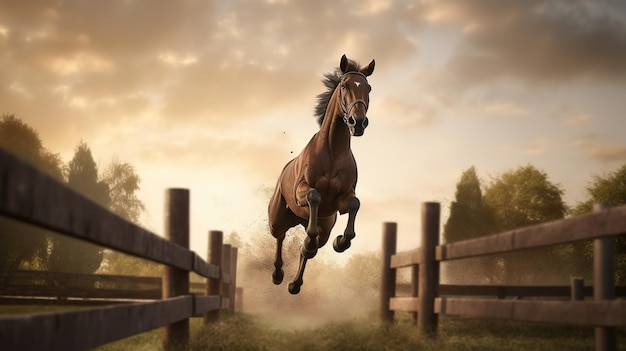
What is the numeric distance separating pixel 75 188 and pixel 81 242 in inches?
146

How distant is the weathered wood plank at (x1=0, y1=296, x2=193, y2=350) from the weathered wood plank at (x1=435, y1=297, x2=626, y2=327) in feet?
8.89

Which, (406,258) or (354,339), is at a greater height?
(406,258)

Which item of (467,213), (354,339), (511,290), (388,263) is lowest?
(354,339)

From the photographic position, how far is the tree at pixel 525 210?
27.8 metres

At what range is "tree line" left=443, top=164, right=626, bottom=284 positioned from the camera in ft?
89.9

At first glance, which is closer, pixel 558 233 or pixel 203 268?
pixel 558 233

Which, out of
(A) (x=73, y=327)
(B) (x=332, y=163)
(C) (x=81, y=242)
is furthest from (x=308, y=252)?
(C) (x=81, y=242)

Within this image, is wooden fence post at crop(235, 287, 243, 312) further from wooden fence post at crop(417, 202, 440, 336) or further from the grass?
wooden fence post at crop(417, 202, 440, 336)

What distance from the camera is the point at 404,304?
30.6 feet

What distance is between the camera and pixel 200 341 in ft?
25.7

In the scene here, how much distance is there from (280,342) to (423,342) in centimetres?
162

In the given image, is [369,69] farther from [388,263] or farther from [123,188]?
[123,188]

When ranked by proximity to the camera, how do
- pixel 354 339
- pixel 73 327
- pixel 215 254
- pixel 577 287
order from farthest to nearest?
1. pixel 215 254
2. pixel 577 287
3. pixel 354 339
4. pixel 73 327

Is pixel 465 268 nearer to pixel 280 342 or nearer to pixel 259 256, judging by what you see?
pixel 259 256
